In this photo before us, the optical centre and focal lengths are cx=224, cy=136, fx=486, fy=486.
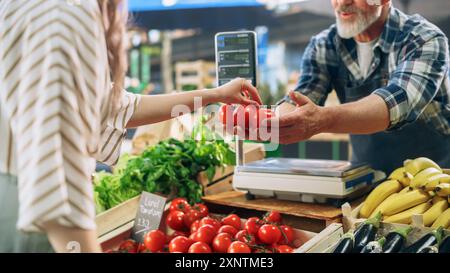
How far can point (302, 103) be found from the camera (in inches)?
66.4

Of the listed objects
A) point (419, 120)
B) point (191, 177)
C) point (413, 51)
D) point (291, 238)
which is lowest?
point (291, 238)

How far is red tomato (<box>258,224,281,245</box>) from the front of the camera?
1694 mm

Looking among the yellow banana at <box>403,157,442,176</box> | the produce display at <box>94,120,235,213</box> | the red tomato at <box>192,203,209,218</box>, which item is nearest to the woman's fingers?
the produce display at <box>94,120,235,213</box>

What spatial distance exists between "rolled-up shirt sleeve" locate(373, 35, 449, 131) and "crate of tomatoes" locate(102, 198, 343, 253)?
539 millimetres

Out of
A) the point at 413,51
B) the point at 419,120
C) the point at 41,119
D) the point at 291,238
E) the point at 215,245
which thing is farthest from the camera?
the point at 419,120

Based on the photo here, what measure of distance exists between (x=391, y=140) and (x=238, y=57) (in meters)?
0.97

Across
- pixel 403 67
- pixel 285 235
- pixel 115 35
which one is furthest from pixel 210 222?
pixel 403 67

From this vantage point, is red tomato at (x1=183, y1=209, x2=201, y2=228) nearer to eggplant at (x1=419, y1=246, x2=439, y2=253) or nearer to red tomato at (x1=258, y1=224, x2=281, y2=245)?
red tomato at (x1=258, y1=224, x2=281, y2=245)

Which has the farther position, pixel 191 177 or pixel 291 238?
pixel 191 177
